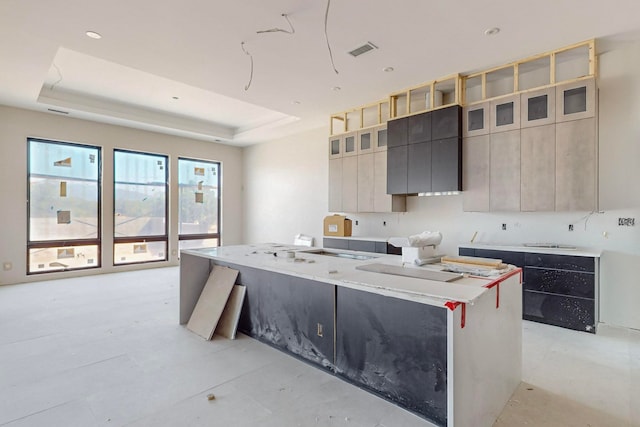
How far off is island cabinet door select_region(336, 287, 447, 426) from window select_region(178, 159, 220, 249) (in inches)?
248

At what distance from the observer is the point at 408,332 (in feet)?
6.72

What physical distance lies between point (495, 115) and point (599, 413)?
10.5 feet

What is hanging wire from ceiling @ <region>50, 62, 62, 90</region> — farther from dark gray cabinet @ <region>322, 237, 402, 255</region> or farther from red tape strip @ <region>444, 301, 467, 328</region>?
red tape strip @ <region>444, 301, 467, 328</region>

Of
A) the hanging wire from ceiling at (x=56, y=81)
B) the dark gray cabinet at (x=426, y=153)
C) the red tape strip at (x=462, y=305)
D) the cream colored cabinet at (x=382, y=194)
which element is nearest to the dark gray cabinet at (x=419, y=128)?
the dark gray cabinet at (x=426, y=153)

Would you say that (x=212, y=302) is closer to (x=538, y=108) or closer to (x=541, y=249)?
(x=541, y=249)

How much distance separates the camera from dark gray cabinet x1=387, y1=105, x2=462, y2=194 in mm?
4289

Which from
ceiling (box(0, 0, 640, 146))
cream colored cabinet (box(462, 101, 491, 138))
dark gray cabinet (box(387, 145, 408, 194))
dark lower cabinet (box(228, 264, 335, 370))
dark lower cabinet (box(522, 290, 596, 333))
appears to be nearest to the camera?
dark lower cabinet (box(228, 264, 335, 370))

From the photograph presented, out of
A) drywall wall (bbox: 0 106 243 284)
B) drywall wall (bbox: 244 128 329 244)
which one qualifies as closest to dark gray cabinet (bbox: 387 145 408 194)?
drywall wall (bbox: 244 128 329 244)

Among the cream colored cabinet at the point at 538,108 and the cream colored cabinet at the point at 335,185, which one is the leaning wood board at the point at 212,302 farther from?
the cream colored cabinet at the point at 538,108

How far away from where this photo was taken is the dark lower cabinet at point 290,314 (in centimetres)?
257

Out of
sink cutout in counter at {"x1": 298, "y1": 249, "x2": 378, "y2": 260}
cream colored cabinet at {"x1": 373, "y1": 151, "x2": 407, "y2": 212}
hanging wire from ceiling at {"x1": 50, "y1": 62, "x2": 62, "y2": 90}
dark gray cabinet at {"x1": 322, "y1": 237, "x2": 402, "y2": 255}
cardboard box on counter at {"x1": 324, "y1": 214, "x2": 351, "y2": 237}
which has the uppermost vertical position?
hanging wire from ceiling at {"x1": 50, "y1": 62, "x2": 62, "y2": 90}

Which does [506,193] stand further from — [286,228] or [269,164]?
[269,164]

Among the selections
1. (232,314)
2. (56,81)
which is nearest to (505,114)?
(232,314)

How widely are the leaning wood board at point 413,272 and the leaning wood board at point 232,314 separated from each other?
4.69 ft
